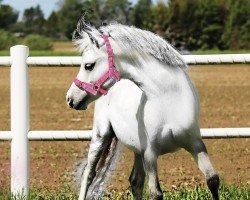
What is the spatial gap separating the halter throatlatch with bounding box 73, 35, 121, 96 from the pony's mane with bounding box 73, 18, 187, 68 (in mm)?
82

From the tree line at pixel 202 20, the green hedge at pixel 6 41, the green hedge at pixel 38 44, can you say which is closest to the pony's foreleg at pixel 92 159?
the tree line at pixel 202 20

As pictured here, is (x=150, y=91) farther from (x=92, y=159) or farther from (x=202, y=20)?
(x=202, y=20)

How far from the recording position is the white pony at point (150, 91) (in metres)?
5.27

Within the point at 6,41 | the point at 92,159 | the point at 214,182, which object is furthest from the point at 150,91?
the point at 6,41

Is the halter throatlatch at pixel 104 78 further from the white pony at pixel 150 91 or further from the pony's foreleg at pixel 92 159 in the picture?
the pony's foreleg at pixel 92 159

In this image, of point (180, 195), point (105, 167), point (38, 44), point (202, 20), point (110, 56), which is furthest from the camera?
point (202, 20)

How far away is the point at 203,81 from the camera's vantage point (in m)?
26.5

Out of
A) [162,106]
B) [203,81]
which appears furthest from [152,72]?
[203,81]

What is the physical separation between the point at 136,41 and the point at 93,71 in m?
0.35

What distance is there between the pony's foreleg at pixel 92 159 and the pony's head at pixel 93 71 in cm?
57

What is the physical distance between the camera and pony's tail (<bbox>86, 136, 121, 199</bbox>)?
6.02 meters

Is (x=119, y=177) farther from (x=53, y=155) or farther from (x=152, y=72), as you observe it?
(x=152, y=72)

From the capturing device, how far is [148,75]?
17.4 ft

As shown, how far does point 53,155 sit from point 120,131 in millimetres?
4556
